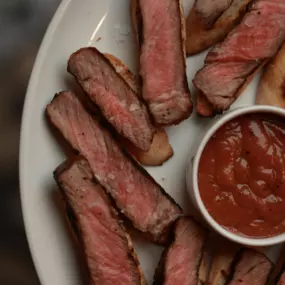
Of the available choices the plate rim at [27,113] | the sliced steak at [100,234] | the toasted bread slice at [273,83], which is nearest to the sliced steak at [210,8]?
the toasted bread slice at [273,83]

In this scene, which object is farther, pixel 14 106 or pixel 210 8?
pixel 14 106

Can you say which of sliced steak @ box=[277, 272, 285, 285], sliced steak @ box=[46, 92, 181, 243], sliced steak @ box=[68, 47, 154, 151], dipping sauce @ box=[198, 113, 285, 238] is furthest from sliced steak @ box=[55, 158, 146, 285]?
sliced steak @ box=[277, 272, 285, 285]

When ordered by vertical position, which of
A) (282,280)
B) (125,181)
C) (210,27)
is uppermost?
(210,27)

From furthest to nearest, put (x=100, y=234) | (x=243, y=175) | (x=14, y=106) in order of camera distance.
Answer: (x=14, y=106) < (x=100, y=234) < (x=243, y=175)

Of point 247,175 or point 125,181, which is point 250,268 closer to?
point 247,175

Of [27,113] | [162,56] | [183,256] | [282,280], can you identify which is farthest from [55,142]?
[282,280]

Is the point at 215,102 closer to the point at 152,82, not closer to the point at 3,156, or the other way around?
the point at 152,82

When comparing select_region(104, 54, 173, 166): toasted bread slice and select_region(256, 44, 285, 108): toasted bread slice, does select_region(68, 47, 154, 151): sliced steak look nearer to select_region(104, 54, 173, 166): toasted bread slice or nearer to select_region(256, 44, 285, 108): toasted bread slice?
select_region(104, 54, 173, 166): toasted bread slice
